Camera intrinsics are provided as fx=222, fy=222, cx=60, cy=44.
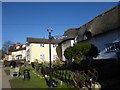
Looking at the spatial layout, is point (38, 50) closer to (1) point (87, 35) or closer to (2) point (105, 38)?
(1) point (87, 35)

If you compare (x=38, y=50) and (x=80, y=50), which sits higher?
(x=38, y=50)

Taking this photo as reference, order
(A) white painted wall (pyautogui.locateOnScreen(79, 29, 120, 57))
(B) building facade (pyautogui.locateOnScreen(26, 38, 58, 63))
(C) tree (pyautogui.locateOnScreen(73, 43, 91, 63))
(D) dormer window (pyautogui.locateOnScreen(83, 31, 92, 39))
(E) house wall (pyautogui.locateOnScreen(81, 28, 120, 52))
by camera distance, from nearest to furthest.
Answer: (C) tree (pyautogui.locateOnScreen(73, 43, 91, 63)), (E) house wall (pyautogui.locateOnScreen(81, 28, 120, 52)), (A) white painted wall (pyautogui.locateOnScreen(79, 29, 120, 57)), (D) dormer window (pyautogui.locateOnScreen(83, 31, 92, 39)), (B) building facade (pyautogui.locateOnScreen(26, 38, 58, 63))

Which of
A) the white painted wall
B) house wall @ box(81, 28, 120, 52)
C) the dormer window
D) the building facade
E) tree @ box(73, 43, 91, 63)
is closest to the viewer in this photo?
tree @ box(73, 43, 91, 63)

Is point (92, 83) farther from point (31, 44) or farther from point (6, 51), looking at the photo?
point (6, 51)

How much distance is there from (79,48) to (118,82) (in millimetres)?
9151

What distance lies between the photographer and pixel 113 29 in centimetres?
2509

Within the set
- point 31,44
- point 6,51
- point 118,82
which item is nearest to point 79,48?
Answer: point 118,82

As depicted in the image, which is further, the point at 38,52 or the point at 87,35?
the point at 38,52

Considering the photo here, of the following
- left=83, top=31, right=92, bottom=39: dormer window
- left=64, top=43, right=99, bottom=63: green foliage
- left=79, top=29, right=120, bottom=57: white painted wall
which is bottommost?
left=64, top=43, right=99, bottom=63: green foliage

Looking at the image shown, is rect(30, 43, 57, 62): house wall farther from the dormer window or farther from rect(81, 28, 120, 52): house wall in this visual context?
rect(81, 28, 120, 52): house wall

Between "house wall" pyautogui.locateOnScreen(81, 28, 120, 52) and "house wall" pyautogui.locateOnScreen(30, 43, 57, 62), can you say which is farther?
"house wall" pyautogui.locateOnScreen(30, 43, 57, 62)

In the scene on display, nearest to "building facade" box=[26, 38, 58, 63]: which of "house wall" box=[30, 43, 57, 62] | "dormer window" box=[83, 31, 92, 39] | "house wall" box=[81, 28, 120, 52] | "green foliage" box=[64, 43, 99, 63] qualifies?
"house wall" box=[30, 43, 57, 62]

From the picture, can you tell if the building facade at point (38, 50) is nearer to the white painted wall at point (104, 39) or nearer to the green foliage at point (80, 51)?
the white painted wall at point (104, 39)

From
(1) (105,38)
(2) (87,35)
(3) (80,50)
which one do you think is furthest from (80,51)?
(2) (87,35)
